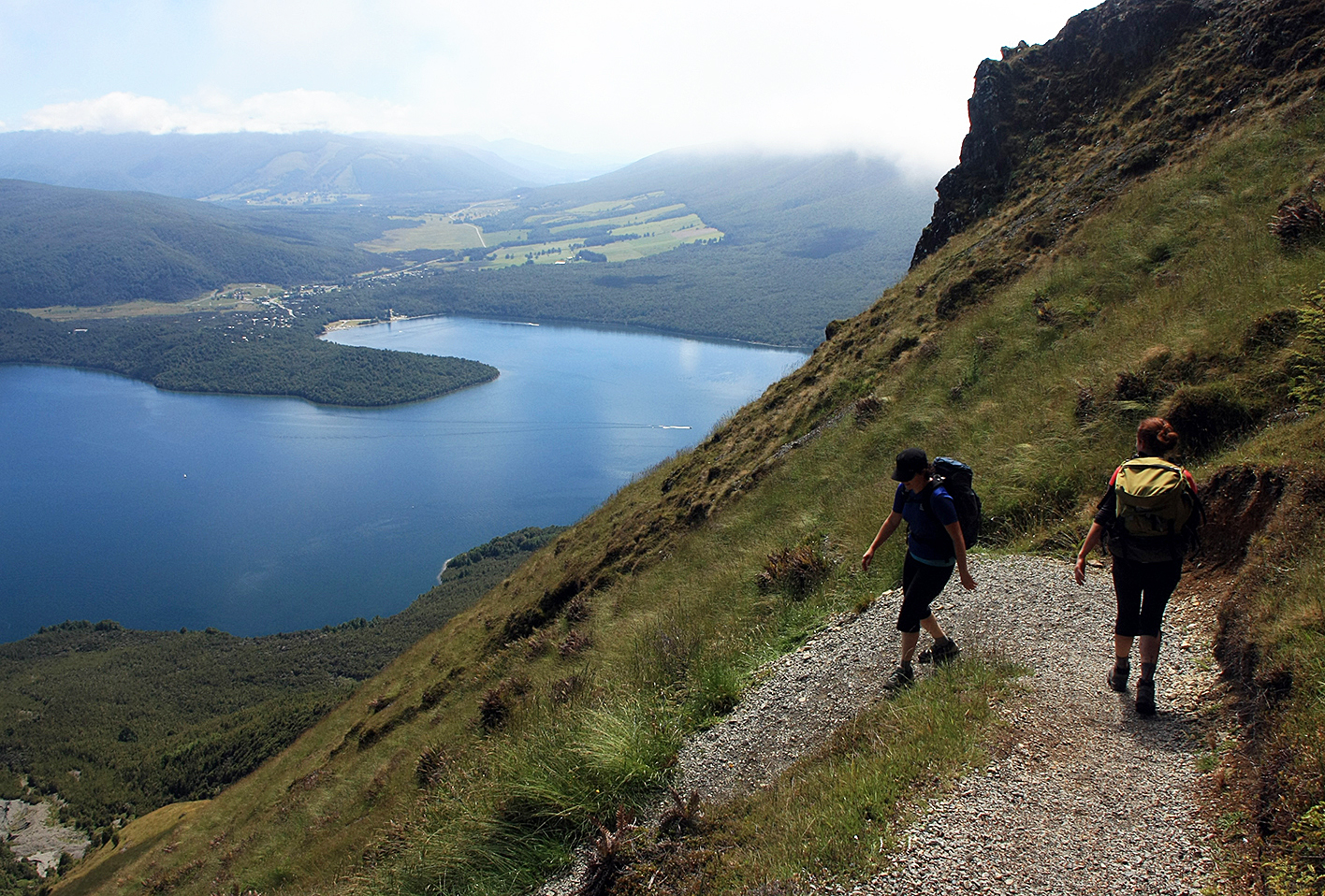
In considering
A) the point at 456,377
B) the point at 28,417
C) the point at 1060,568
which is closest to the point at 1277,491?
the point at 1060,568

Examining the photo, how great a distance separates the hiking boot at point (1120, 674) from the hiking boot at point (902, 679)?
124 centimetres

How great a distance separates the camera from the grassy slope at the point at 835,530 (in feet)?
16.2

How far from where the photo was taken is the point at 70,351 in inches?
6427

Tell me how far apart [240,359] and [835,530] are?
16295 centimetres

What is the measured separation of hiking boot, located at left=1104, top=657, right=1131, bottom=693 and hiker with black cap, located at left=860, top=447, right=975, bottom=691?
3.03 ft

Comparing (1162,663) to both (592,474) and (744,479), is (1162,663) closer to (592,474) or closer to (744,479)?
(744,479)

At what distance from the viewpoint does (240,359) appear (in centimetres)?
14362

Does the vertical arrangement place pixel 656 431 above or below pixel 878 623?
below

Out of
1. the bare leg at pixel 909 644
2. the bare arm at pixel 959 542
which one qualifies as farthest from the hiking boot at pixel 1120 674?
the bare leg at pixel 909 644

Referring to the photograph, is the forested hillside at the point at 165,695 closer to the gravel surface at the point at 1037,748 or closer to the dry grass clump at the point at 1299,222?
the gravel surface at the point at 1037,748

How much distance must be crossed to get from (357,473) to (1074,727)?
311 ft

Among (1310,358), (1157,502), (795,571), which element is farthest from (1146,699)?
(1310,358)

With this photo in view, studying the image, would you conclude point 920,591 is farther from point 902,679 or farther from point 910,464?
point 910,464

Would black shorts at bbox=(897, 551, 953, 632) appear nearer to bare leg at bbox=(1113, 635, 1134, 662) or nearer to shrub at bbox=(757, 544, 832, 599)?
bare leg at bbox=(1113, 635, 1134, 662)
